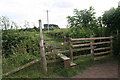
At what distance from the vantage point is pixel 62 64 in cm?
442

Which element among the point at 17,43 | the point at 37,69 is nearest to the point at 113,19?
the point at 37,69

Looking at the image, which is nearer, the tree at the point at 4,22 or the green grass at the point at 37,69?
the green grass at the point at 37,69

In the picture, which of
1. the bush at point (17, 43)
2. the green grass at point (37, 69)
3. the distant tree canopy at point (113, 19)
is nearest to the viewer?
the green grass at point (37, 69)

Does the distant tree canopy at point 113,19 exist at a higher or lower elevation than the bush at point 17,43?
higher

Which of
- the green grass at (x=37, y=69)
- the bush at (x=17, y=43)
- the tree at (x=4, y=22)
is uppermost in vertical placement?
the tree at (x=4, y=22)

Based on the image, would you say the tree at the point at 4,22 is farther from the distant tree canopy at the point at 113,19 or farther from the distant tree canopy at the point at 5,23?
the distant tree canopy at the point at 113,19

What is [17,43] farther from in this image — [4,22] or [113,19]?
[113,19]

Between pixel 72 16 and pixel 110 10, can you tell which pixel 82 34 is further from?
pixel 72 16

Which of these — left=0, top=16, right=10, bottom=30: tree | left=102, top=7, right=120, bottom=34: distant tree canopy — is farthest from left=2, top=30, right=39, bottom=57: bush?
left=102, top=7, right=120, bottom=34: distant tree canopy

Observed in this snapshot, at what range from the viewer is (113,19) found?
571 cm

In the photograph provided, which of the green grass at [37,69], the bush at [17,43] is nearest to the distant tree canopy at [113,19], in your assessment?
the green grass at [37,69]

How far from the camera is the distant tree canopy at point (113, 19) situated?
219 inches

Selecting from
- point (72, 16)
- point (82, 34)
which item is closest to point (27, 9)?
point (82, 34)

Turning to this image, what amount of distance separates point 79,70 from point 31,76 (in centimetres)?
178
